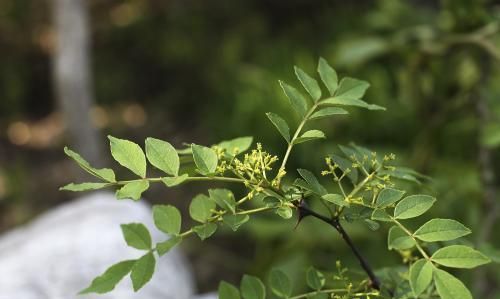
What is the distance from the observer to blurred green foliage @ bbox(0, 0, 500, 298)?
6.40ft

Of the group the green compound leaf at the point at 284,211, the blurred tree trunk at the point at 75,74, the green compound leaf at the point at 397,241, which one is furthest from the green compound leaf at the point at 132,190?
the blurred tree trunk at the point at 75,74

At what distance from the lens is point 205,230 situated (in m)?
0.67

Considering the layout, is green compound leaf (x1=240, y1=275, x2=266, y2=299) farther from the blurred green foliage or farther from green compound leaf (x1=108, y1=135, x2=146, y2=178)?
the blurred green foliage

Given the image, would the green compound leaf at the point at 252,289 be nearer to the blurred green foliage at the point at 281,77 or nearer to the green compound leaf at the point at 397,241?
the green compound leaf at the point at 397,241

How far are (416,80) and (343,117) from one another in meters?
0.61

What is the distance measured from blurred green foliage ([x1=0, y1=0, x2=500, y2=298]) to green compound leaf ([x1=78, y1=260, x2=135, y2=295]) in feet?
2.63

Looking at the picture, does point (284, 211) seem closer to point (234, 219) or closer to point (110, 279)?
point (234, 219)

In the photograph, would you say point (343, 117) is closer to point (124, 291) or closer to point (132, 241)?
point (124, 291)

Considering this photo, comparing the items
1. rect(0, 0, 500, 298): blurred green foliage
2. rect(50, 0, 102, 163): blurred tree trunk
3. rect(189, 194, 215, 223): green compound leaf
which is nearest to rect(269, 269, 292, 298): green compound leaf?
rect(189, 194, 215, 223): green compound leaf

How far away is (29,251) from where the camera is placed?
5.05ft

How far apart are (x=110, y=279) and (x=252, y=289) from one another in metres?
0.14

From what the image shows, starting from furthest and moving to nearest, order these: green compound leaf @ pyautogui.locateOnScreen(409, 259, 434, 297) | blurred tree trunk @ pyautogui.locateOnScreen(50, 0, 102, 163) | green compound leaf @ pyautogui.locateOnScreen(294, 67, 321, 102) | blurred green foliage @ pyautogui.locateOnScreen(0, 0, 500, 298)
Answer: blurred tree trunk @ pyautogui.locateOnScreen(50, 0, 102, 163)
blurred green foliage @ pyautogui.locateOnScreen(0, 0, 500, 298)
green compound leaf @ pyautogui.locateOnScreen(294, 67, 321, 102)
green compound leaf @ pyautogui.locateOnScreen(409, 259, 434, 297)

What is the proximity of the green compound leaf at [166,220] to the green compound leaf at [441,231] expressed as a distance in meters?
0.23

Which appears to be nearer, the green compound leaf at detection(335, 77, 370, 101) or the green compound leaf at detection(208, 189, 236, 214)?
the green compound leaf at detection(208, 189, 236, 214)
